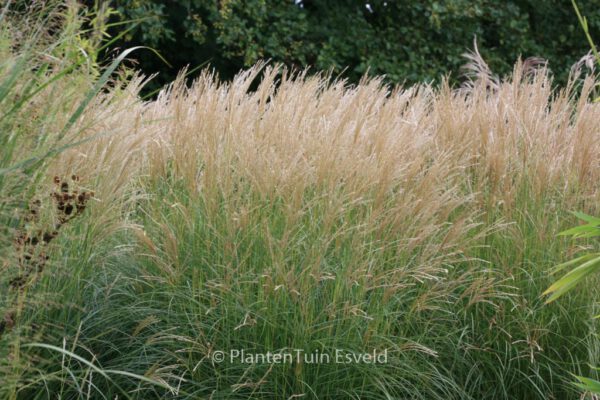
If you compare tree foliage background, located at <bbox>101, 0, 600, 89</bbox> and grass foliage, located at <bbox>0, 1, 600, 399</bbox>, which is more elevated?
tree foliage background, located at <bbox>101, 0, 600, 89</bbox>

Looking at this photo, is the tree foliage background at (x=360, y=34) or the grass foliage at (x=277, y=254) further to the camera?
the tree foliage background at (x=360, y=34)

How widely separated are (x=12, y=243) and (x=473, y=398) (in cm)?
181

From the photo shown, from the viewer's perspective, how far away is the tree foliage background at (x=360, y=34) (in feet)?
29.6

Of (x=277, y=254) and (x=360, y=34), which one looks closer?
(x=277, y=254)

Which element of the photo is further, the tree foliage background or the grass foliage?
the tree foliage background

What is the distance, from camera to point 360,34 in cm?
1001

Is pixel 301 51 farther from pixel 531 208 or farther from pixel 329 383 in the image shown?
pixel 329 383

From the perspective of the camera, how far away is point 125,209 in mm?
3475

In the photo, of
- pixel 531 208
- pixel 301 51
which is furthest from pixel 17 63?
pixel 301 51

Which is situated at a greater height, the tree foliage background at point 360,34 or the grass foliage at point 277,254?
the tree foliage background at point 360,34

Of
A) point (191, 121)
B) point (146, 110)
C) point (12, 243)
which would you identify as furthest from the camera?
point (146, 110)

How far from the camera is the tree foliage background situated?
29.6 ft

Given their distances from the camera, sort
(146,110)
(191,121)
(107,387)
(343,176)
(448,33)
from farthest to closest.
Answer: (448,33)
(146,110)
(191,121)
(343,176)
(107,387)

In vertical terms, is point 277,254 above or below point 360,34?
below
